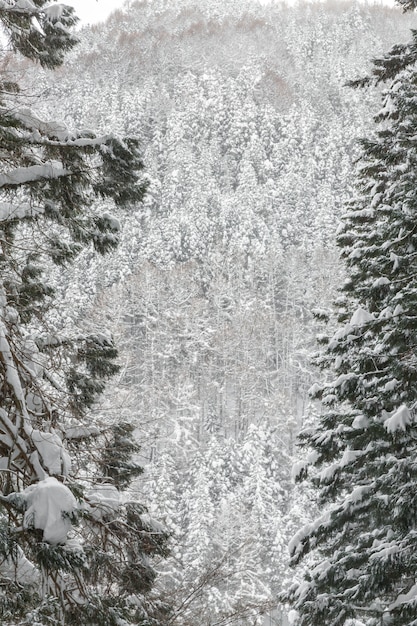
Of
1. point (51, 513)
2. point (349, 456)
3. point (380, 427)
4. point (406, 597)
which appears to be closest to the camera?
point (51, 513)

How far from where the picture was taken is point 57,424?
402cm

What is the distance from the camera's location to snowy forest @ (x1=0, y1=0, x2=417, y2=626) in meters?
3.96

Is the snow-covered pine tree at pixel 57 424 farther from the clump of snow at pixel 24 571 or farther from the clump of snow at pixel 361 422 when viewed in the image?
the clump of snow at pixel 361 422

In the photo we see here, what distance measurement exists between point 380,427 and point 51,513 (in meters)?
4.49

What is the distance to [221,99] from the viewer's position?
409 feet

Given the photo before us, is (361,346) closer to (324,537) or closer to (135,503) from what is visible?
(324,537)

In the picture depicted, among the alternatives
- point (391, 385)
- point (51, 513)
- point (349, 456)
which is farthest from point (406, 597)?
point (51, 513)

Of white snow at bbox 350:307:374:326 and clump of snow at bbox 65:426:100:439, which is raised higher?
white snow at bbox 350:307:374:326

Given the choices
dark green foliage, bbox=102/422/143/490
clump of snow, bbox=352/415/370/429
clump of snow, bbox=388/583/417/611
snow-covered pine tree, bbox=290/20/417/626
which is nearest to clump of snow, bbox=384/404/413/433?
snow-covered pine tree, bbox=290/20/417/626

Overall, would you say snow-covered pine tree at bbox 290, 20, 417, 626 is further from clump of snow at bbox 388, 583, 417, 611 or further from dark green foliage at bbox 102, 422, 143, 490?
dark green foliage at bbox 102, 422, 143, 490

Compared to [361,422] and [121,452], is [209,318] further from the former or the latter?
[121,452]

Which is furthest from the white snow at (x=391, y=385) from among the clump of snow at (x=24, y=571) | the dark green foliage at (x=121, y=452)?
the clump of snow at (x=24, y=571)

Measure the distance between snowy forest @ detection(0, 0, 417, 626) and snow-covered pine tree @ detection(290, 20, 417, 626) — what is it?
34mm

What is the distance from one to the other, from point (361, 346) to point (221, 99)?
125252 mm
